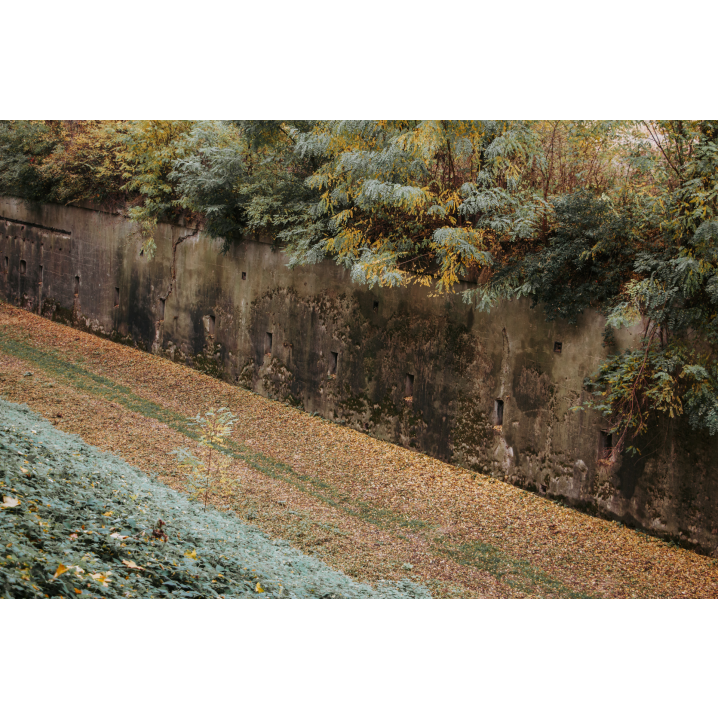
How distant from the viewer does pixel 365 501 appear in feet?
28.9

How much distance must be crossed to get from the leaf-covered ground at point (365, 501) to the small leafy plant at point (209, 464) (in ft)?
0.46

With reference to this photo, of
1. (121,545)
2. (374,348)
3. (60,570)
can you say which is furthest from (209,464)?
(60,570)

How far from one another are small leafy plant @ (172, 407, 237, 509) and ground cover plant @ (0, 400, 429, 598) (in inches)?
23.9

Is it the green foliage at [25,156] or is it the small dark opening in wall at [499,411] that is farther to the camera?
the green foliage at [25,156]

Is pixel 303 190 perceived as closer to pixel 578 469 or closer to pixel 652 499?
pixel 578 469

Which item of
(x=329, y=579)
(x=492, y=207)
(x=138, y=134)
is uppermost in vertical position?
(x=138, y=134)

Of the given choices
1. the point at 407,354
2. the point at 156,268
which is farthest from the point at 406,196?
the point at 156,268

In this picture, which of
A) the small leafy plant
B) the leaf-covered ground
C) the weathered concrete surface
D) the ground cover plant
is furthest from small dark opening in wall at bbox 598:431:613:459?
the small leafy plant

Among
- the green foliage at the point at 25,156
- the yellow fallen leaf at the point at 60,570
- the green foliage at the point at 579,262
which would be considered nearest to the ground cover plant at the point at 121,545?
the yellow fallen leaf at the point at 60,570

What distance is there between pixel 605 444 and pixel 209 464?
14.9 feet

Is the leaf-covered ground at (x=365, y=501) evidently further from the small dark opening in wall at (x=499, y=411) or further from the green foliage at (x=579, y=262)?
the green foliage at (x=579, y=262)

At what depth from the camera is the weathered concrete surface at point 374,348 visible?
845 centimetres

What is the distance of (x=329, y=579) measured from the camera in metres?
6.69

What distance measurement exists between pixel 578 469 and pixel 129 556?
5.14 meters
